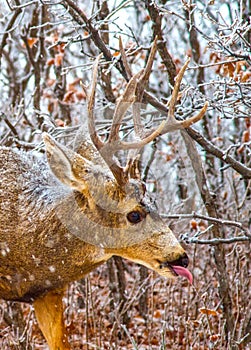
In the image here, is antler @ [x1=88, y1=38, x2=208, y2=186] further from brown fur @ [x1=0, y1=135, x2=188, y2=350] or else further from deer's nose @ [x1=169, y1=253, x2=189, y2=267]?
deer's nose @ [x1=169, y1=253, x2=189, y2=267]

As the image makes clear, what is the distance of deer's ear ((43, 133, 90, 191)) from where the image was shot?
3.21 metres

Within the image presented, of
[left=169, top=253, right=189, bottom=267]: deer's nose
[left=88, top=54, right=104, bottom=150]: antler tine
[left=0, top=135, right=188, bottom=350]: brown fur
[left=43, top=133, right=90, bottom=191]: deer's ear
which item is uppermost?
[left=88, top=54, right=104, bottom=150]: antler tine

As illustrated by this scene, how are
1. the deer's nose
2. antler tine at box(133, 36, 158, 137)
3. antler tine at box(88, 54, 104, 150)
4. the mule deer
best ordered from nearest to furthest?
antler tine at box(88, 54, 104, 150), the deer's nose, the mule deer, antler tine at box(133, 36, 158, 137)

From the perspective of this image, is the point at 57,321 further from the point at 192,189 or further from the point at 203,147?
the point at 192,189

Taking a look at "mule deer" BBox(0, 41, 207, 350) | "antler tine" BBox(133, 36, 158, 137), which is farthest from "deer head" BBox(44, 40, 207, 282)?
"antler tine" BBox(133, 36, 158, 137)

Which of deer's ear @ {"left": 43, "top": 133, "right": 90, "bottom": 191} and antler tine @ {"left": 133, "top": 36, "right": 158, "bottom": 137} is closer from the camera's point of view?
deer's ear @ {"left": 43, "top": 133, "right": 90, "bottom": 191}

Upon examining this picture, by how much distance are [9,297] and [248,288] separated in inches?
94.1

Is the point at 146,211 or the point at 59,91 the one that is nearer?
the point at 146,211

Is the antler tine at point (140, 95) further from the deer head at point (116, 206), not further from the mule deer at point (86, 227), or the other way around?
the deer head at point (116, 206)

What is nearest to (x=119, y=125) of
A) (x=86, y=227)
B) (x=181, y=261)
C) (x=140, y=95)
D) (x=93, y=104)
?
(x=93, y=104)

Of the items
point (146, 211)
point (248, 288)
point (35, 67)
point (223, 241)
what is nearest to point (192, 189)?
point (248, 288)

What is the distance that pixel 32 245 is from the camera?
3.40m

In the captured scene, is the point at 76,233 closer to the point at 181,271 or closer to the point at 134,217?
the point at 134,217

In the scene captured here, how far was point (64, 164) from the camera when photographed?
3.28 metres
